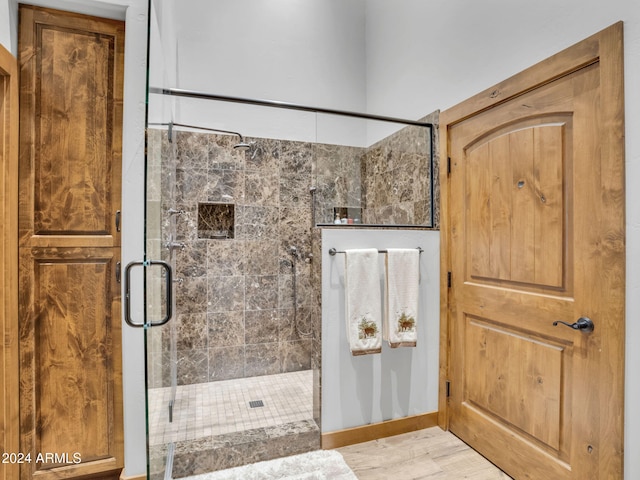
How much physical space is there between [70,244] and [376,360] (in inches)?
70.9

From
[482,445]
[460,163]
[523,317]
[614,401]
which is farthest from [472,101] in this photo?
[482,445]

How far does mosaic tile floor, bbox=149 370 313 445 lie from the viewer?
1.96m

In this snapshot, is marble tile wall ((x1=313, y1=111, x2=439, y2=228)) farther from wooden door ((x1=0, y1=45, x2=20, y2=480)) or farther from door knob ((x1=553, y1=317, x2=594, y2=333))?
wooden door ((x1=0, y1=45, x2=20, y2=480))

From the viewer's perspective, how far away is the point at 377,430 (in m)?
2.07

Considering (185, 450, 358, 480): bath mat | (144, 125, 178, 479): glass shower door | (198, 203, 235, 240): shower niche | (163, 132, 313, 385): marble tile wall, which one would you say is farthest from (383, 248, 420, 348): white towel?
(198, 203, 235, 240): shower niche

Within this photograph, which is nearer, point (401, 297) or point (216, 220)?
point (401, 297)

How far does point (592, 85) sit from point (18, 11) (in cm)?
255

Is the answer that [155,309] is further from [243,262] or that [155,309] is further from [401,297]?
[243,262]

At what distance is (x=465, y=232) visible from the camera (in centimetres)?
208

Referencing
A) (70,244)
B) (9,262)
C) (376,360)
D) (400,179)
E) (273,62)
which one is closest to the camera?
(9,262)

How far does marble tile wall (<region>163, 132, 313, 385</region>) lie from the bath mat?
1115 mm

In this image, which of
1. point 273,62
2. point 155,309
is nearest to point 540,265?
point 155,309

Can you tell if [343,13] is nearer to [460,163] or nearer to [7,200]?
[460,163]

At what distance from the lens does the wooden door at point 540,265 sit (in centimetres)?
132
